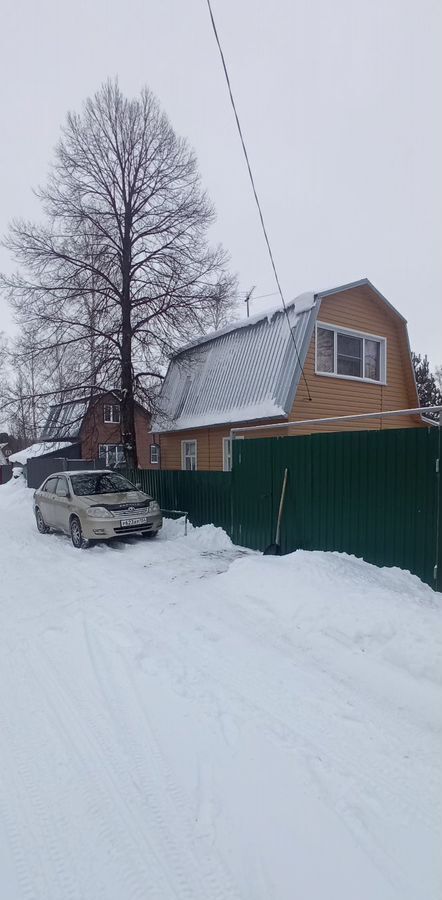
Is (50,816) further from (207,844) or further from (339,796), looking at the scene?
(339,796)

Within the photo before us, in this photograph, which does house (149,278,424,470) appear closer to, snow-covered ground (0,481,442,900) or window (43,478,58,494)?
window (43,478,58,494)

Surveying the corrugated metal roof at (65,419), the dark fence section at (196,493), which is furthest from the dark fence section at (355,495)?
the corrugated metal roof at (65,419)

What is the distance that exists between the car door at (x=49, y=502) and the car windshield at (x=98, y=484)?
2.62 ft

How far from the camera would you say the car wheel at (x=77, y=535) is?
9992mm

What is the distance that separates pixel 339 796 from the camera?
9.43 ft

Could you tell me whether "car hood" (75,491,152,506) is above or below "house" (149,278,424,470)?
below

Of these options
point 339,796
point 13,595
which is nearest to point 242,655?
point 339,796

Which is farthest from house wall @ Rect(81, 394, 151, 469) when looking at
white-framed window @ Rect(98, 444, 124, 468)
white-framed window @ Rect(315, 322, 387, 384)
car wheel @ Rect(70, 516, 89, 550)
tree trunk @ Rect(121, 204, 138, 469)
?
white-framed window @ Rect(315, 322, 387, 384)

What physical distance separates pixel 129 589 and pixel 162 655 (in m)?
2.28

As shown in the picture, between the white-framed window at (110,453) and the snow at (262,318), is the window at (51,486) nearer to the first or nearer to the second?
the snow at (262,318)

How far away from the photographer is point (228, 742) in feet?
11.1

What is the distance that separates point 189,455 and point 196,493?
5112mm

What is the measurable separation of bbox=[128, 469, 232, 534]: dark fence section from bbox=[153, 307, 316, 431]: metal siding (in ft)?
7.00

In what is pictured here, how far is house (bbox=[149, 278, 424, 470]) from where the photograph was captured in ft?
40.9
